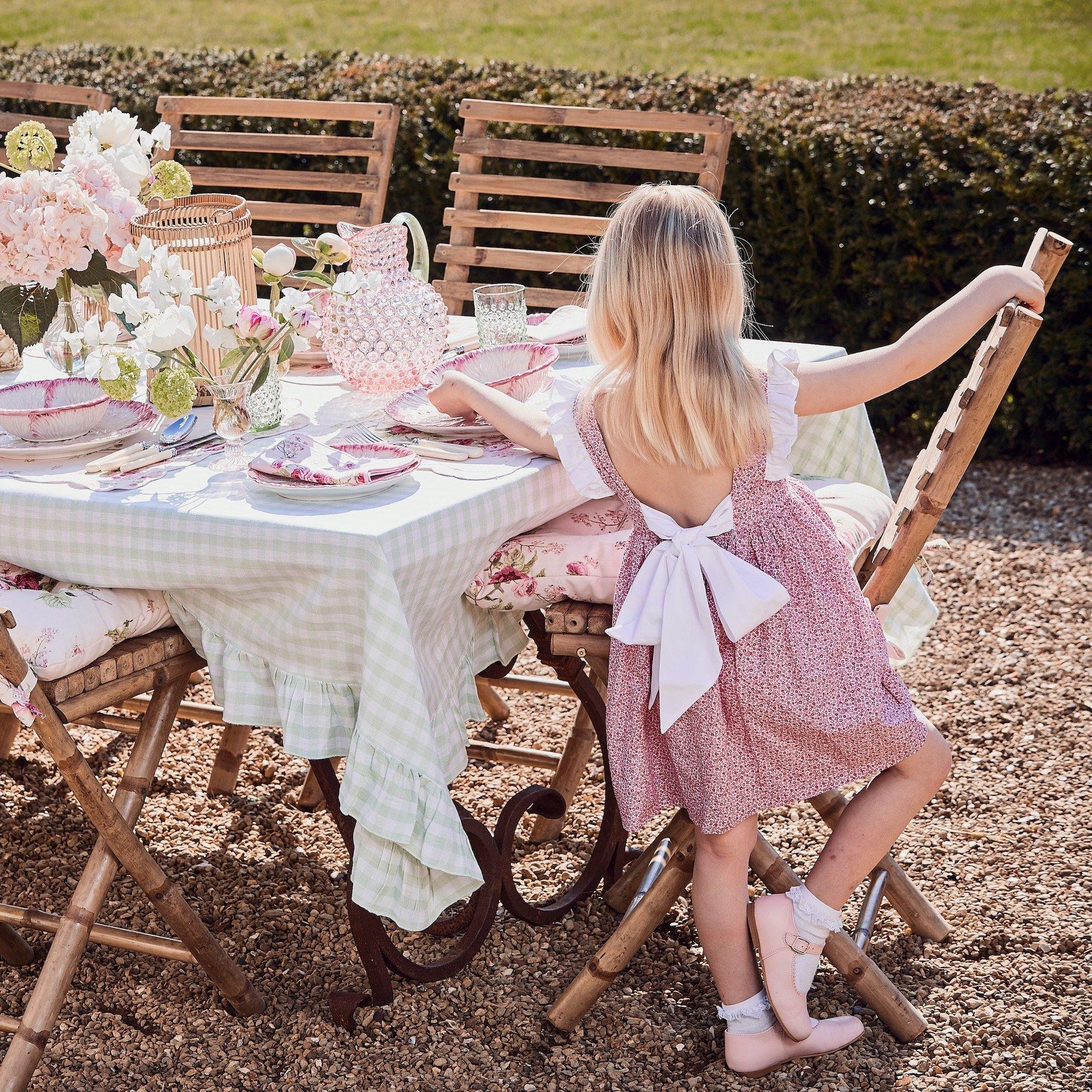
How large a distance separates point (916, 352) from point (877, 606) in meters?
0.43

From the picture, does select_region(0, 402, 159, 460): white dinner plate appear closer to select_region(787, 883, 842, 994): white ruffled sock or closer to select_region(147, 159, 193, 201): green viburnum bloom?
select_region(147, 159, 193, 201): green viburnum bloom

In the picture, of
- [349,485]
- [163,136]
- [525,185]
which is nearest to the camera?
[349,485]

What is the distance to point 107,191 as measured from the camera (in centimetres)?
241

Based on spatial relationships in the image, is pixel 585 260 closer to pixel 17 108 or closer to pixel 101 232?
pixel 101 232

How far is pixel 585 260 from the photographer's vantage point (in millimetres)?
3447

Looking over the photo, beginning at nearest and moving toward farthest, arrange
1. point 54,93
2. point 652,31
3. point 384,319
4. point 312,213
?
point 384,319
point 312,213
point 54,93
point 652,31

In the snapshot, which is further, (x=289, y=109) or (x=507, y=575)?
(x=289, y=109)

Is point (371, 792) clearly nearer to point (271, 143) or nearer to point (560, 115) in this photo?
point (560, 115)

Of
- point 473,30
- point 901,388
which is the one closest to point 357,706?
point 901,388

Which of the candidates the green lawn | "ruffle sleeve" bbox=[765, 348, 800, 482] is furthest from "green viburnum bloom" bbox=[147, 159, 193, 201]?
the green lawn

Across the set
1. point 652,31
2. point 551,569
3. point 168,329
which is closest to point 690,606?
point 551,569

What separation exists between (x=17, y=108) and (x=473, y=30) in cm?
514

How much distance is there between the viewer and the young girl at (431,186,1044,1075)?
6.66 feet

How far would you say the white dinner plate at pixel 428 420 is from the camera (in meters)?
2.33
